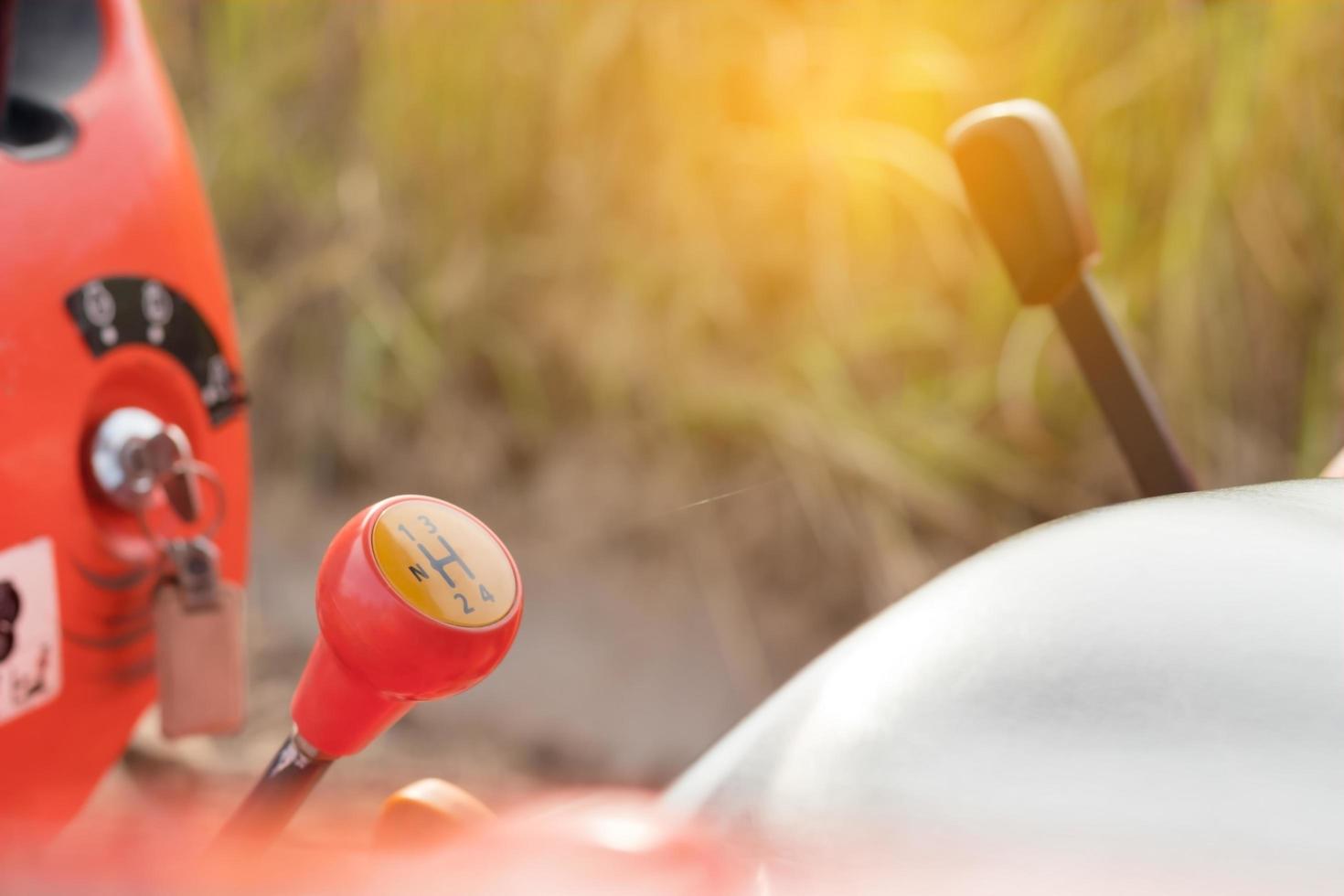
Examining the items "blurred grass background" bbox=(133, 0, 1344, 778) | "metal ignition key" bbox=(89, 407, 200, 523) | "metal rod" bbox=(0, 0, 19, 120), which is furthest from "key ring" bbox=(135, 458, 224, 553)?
"blurred grass background" bbox=(133, 0, 1344, 778)

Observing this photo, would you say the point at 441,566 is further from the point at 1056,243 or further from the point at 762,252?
the point at 762,252

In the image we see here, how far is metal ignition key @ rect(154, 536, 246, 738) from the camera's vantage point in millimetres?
864

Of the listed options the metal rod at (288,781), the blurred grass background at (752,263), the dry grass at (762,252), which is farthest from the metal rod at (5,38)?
the dry grass at (762,252)

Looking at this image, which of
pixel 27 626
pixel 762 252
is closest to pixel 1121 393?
pixel 27 626

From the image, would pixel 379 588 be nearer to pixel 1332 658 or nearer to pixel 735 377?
pixel 1332 658

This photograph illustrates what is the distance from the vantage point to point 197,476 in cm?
89

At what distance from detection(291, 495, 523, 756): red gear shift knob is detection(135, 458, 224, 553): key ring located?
45 cm

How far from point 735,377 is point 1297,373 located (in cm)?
95

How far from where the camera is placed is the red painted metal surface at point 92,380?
774mm

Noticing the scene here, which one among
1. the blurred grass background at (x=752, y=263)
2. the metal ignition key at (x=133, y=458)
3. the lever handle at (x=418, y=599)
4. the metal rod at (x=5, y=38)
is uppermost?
the metal rod at (x=5, y=38)

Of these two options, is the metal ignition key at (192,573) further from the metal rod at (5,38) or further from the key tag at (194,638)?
the metal rod at (5,38)

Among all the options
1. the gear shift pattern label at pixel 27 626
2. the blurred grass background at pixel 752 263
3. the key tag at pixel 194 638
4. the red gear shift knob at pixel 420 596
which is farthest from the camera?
the blurred grass background at pixel 752 263

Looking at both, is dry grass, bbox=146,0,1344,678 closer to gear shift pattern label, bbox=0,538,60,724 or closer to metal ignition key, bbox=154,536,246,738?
metal ignition key, bbox=154,536,246,738

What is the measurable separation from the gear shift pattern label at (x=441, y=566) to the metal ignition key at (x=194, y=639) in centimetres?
51
